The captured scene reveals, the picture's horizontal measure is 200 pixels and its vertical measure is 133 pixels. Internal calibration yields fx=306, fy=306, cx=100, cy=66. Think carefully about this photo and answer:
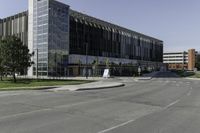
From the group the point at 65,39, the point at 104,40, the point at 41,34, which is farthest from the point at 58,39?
the point at 104,40

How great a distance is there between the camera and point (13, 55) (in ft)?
151

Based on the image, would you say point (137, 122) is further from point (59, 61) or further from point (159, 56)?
point (159, 56)

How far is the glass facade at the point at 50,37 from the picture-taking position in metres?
75.3

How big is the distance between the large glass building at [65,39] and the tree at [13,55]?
596 inches

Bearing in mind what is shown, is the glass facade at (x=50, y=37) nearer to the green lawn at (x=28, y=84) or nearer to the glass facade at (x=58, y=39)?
the glass facade at (x=58, y=39)

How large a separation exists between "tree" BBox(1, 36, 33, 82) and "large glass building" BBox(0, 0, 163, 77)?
15142 mm

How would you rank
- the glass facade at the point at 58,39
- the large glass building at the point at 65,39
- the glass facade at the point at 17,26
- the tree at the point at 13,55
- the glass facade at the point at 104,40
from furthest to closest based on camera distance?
1. the glass facade at the point at 104,40
2. the glass facade at the point at 17,26
3. the large glass building at the point at 65,39
4. the glass facade at the point at 58,39
5. the tree at the point at 13,55

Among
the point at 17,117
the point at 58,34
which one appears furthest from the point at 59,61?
the point at 17,117

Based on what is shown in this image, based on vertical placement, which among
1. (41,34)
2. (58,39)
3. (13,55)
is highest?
(41,34)

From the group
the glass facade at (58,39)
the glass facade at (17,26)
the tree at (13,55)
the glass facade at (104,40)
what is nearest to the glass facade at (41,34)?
the glass facade at (58,39)

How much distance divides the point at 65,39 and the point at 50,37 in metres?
6.06

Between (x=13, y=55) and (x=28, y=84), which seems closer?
(x=28, y=84)

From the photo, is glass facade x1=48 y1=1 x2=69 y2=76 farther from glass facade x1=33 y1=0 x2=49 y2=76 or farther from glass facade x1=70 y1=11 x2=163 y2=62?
glass facade x1=70 y1=11 x2=163 y2=62

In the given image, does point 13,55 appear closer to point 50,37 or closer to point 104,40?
point 50,37
